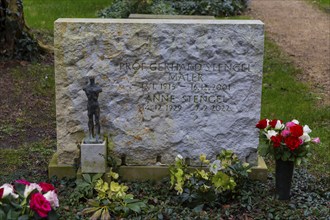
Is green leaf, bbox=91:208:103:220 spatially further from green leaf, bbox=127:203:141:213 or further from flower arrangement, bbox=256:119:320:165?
flower arrangement, bbox=256:119:320:165

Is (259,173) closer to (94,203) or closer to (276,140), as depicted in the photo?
(276,140)

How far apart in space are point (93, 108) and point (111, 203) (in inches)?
35.8

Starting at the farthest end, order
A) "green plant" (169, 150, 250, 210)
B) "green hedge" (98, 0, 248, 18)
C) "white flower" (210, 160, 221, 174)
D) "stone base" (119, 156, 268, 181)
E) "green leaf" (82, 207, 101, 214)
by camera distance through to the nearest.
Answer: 1. "green hedge" (98, 0, 248, 18)
2. "stone base" (119, 156, 268, 181)
3. "white flower" (210, 160, 221, 174)
4. "green plant" (169, 150, 250, 210)
5. "green leaf" (82, 207, 101, 214)

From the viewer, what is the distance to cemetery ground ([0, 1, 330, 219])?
215 inches

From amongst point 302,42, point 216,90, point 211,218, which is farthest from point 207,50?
point 302,42

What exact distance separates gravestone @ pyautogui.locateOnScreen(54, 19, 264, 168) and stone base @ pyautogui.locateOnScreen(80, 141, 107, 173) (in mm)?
308

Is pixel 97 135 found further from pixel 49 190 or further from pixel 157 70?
pixel 49 190

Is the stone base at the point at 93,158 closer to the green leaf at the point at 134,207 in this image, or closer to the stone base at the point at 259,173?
the green leaf at the point at 134,207

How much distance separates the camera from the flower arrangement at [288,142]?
5.46m

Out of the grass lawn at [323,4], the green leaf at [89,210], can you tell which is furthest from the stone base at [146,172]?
the grass lawn at [323,4]

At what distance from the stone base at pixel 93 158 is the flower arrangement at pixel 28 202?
1216mm

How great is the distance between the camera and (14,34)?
11.4m

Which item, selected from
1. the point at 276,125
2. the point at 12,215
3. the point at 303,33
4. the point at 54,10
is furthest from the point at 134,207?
the point at 54,10

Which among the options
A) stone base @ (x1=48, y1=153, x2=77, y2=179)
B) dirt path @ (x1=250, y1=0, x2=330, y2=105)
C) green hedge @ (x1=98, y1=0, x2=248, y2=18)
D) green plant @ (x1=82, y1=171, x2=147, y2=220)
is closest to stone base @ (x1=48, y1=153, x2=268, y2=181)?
stone base @ (x1=48, y1=153, x2=77, y2=179)
